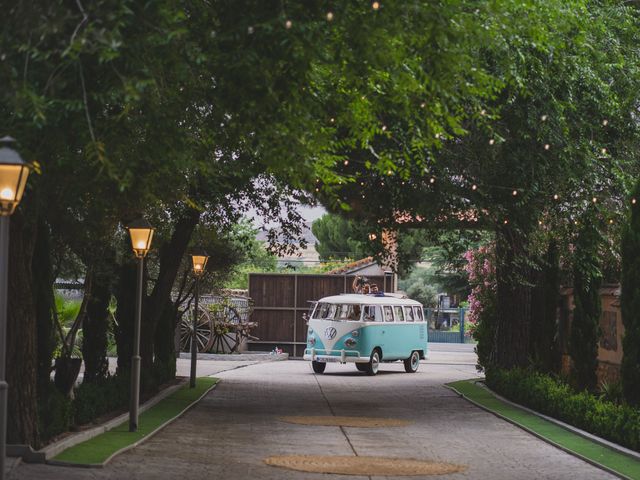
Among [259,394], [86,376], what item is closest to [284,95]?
[86,376]

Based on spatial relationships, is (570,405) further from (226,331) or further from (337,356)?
(226,331)

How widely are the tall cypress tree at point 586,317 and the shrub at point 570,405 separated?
1.39ft

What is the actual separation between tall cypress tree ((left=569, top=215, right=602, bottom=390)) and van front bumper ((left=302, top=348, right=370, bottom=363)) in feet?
44.6

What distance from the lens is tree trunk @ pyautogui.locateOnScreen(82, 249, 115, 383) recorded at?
68.7 ft

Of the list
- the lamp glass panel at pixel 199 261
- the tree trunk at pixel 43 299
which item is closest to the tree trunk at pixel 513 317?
the lamp glass panel at pixel 199 261

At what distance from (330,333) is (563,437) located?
1678cm

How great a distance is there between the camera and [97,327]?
2111 centimetres

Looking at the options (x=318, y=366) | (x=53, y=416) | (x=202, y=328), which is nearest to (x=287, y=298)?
(x=202, y=328)

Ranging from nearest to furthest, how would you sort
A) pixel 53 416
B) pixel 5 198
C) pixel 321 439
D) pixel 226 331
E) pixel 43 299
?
pixel 5 198, pixel 53 416, pixel 43 299, pixel 321 439, pixel 226 331

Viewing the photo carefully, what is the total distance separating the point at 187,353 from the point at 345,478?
32.6 meters

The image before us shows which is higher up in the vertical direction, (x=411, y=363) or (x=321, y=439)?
(x=411, y=363)

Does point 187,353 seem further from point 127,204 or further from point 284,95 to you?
point 284,95

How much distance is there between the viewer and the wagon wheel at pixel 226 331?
41.6m

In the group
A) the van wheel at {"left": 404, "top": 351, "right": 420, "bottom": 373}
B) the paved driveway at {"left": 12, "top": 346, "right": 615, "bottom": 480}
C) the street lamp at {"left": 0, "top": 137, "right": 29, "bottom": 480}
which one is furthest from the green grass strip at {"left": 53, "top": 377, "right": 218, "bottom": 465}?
the van wheel at {"left": 404, "top": 351, "right": 420, "bottom": 373}
